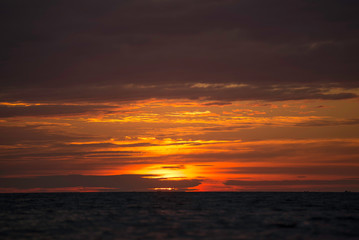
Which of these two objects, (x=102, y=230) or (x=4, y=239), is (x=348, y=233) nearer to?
(x=102, y=230)

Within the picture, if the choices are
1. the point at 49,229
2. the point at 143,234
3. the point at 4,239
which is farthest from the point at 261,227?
the point at 4,239

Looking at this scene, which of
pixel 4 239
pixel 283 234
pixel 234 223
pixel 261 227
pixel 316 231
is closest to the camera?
pixel 4 239

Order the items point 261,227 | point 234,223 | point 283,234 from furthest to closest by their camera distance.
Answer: point 234,223
point 261,227
point 283,234

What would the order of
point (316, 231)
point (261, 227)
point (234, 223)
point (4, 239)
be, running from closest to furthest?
point (4, 239) → point (316, 231) → point (261, 227) → point (234, 223)

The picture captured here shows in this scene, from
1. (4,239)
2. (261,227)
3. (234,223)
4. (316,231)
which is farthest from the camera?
(234,223)

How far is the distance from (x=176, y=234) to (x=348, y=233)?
19.1m

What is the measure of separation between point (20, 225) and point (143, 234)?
63.2 feet

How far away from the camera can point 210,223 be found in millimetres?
57469

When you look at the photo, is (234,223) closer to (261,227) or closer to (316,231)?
(261,227)

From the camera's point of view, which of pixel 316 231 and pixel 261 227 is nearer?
pixel 316 231

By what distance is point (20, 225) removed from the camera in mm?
55531

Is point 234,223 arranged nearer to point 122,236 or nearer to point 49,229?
point 122,236

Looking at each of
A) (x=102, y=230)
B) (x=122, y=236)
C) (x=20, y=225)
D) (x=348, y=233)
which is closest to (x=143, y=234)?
(x=122, y=236)

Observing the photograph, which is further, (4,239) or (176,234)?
(176,234)
